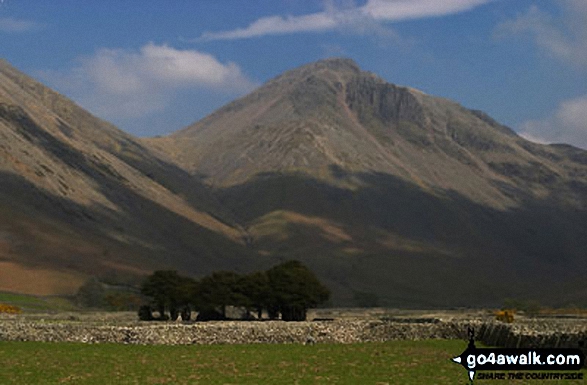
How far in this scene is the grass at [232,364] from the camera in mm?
33656

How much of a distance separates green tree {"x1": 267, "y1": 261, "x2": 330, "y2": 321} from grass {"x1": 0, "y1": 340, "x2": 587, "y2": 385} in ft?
119

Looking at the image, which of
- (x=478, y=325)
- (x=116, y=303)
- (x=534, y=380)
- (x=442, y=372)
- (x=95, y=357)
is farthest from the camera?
(x=116, y=303)

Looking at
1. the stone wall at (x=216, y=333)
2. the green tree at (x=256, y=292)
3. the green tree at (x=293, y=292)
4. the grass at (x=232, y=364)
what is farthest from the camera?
the green tree at (x=256, y=292)

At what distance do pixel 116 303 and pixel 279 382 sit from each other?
108m

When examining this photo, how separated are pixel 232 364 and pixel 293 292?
47.7 meters

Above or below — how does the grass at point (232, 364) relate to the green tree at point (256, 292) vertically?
below

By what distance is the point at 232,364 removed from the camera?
3906 centimetres

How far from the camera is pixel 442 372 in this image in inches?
1394

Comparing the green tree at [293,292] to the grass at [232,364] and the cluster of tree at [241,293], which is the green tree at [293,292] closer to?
the cluster of tree at [241,293]

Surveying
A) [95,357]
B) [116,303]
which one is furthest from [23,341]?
[116,303]

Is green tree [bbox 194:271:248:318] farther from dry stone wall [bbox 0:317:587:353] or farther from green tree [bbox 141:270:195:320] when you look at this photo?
dry stone wall [bbox 0:317:587:353]

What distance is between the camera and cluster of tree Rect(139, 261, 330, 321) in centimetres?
8681

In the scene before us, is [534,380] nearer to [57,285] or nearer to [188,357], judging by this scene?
[188,357]

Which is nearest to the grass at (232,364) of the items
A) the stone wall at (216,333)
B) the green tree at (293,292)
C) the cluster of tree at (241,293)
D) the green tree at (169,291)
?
the stone wall at (216,333)
